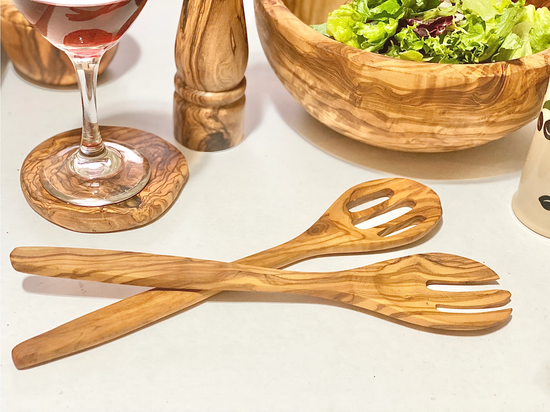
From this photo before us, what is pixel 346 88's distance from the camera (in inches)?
34.3

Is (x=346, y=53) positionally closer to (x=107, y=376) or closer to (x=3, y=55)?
(x=107, y=376)

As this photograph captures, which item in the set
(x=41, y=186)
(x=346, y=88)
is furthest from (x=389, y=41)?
(x=41, y=186)

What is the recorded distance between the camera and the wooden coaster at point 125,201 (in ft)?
2.71

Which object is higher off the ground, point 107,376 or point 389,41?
point 389,41

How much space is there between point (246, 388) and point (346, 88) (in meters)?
0.43

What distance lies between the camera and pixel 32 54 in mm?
1061

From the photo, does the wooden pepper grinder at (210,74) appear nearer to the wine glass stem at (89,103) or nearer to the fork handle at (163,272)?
the wine glass stem at (89,103)

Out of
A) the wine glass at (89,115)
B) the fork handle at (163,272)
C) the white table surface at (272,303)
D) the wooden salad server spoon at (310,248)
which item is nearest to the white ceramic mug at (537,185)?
the white table surface at (272,303)

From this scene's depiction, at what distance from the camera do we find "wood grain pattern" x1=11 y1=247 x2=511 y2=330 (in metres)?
0.70

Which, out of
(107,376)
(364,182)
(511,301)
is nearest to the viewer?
(107,376)

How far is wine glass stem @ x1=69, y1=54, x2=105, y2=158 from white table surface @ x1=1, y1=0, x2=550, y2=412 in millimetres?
120

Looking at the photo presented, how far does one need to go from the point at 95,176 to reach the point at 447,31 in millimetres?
581

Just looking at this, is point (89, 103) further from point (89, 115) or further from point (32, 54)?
point (32, 54)

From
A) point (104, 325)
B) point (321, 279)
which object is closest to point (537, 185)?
point (321, 279)
